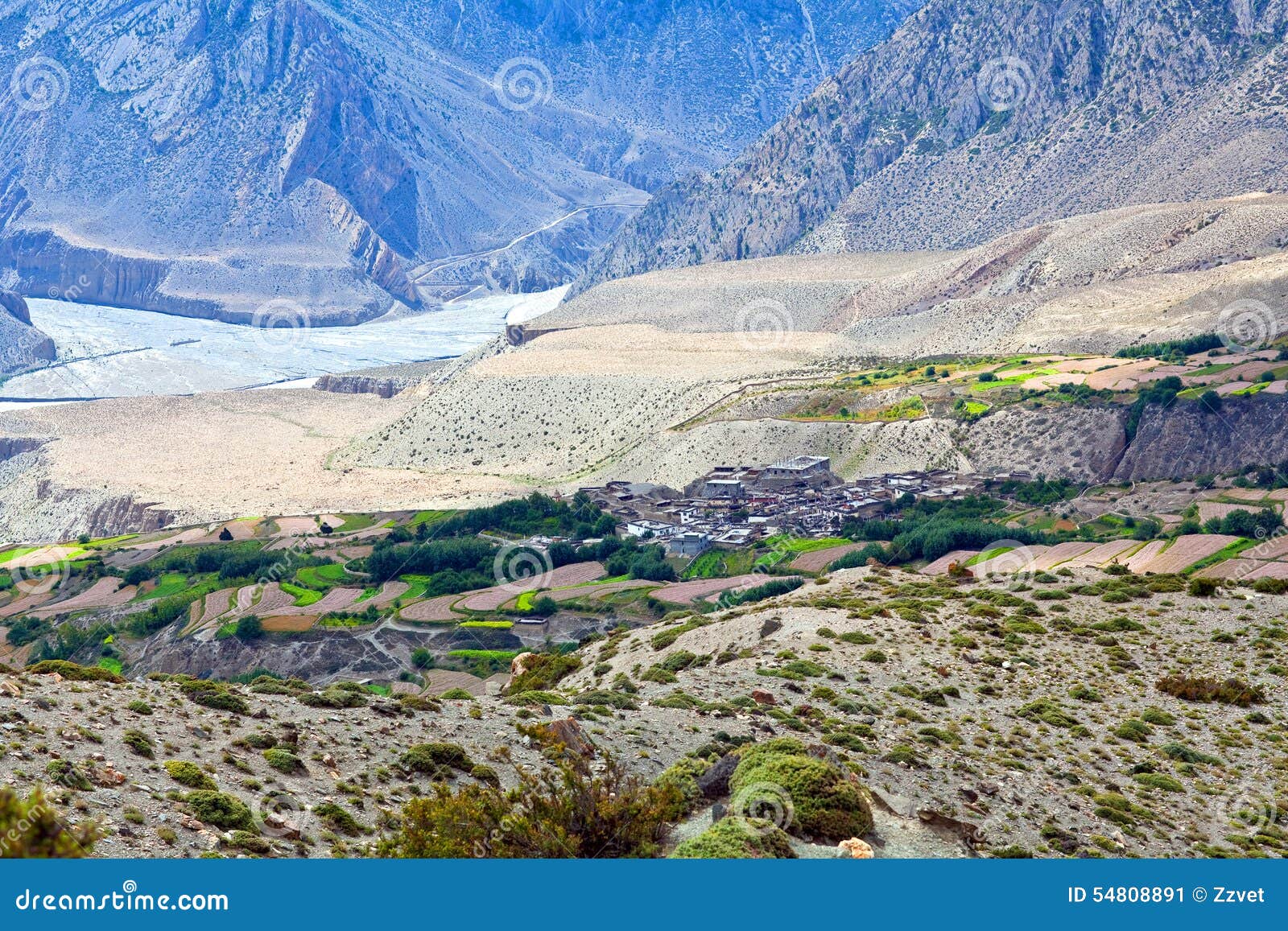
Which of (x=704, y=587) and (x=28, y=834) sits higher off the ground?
(x=704, y=587)

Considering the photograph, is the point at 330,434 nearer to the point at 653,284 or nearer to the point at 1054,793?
the point at 653,284

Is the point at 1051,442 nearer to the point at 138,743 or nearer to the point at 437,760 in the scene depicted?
the point at 437,760

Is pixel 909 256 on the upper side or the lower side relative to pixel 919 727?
upper

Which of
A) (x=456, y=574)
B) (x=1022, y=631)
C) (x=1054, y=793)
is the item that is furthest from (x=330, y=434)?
(x=1054, y=793)
